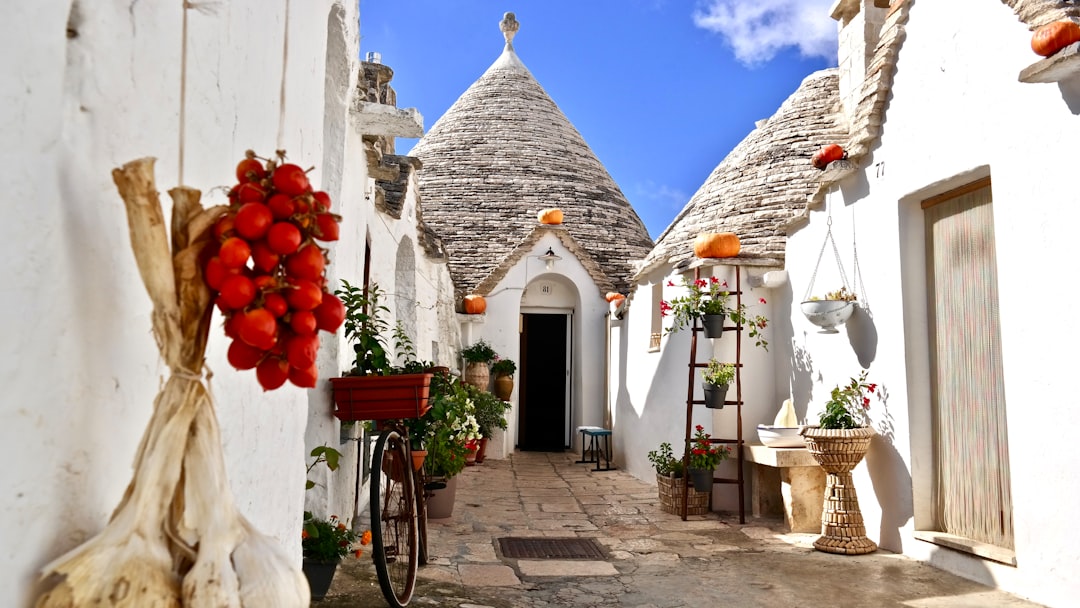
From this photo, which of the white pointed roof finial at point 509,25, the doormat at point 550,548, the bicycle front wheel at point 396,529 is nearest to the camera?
the bicycle front wheel at point 396,529

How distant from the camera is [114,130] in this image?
125 centimetres

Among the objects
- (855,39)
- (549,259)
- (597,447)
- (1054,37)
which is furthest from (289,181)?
(549,259)

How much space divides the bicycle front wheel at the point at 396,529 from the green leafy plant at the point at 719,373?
127 inches

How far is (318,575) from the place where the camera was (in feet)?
12.9

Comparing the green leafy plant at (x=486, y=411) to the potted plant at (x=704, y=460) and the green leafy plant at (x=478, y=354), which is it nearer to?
the green leafy plant at (x=478, y=354)

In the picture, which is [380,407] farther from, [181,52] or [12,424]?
[12,424]

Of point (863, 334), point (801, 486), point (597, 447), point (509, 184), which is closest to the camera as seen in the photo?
point (863, 334)

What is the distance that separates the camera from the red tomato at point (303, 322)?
1.15 meters

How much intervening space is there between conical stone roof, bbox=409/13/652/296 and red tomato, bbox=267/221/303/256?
37.4ft

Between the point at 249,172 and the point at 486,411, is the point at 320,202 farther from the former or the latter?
the point at 486,411

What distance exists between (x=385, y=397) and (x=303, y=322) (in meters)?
3.15

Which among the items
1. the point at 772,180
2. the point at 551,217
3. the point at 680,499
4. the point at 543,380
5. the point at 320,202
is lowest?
the point at 680,499

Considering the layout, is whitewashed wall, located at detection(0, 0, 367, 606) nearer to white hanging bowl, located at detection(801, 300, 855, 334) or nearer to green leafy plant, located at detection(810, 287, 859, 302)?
Answer: white hanging bowl, located at detection(801, 300, 855, 334)

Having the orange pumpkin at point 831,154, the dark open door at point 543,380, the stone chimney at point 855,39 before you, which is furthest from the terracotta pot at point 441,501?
the dark open door at point 543,380
